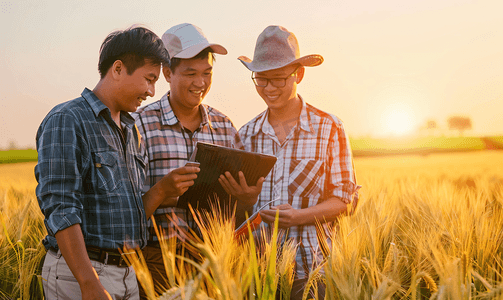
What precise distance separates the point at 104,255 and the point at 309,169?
1472 millimetres

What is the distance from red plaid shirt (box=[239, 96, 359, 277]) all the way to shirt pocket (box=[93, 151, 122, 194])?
1.18 metres

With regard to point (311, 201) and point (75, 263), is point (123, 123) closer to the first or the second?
point (75, 263)

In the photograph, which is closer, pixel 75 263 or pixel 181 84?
pixel 75 263

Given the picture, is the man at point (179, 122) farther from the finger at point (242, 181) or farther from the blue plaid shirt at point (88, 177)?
the blue plaid shirt at point (88, 177)

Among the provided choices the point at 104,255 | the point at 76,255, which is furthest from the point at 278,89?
the point at 76,255

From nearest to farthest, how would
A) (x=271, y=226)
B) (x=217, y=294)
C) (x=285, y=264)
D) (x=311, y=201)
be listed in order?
(x=217, y=294) → (x=285, y=264) → (x=271, y=226) → (x=311, y=201)

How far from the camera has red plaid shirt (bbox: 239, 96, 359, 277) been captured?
8.59 feet

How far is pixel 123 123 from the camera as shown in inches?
76.2

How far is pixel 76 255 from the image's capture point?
4.82ft

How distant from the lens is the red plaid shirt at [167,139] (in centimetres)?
251

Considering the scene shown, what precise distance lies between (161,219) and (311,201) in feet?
3.22

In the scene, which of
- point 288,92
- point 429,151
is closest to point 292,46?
point 288,92

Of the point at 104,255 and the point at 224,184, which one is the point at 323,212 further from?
the point at 104,255

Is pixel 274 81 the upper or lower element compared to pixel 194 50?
lower
